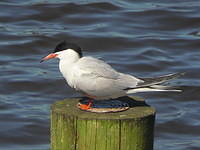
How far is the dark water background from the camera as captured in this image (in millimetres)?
8773

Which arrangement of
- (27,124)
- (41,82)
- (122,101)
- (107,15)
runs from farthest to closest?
(107,15)
(41,82)
(27,124)
(122,101)

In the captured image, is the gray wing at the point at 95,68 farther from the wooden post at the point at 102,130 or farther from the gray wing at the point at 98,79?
the wooden post at the point at 102,130

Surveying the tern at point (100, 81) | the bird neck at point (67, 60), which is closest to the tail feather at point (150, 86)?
the tern at point (100, 81)

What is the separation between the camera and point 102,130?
4887mm

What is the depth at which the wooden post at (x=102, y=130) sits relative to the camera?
489 centimetres

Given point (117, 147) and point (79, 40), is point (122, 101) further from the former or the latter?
point (79, 40)

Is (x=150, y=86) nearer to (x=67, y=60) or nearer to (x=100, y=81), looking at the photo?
(x=100, y=81)

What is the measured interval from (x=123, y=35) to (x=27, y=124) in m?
3.59

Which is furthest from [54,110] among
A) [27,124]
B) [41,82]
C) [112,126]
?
[41,82]

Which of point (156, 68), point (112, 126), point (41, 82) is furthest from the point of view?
point (156, 68)

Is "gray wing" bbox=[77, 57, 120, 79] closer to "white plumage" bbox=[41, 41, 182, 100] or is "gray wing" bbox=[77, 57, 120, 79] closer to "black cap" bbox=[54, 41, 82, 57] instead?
"white plumage" bbox=[41, 41, 182, 100]

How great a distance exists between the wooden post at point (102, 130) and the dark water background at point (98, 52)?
3.06 meters

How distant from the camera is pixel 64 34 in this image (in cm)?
1177

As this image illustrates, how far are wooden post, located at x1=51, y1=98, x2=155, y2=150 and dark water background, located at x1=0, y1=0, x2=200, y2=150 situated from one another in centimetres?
306
